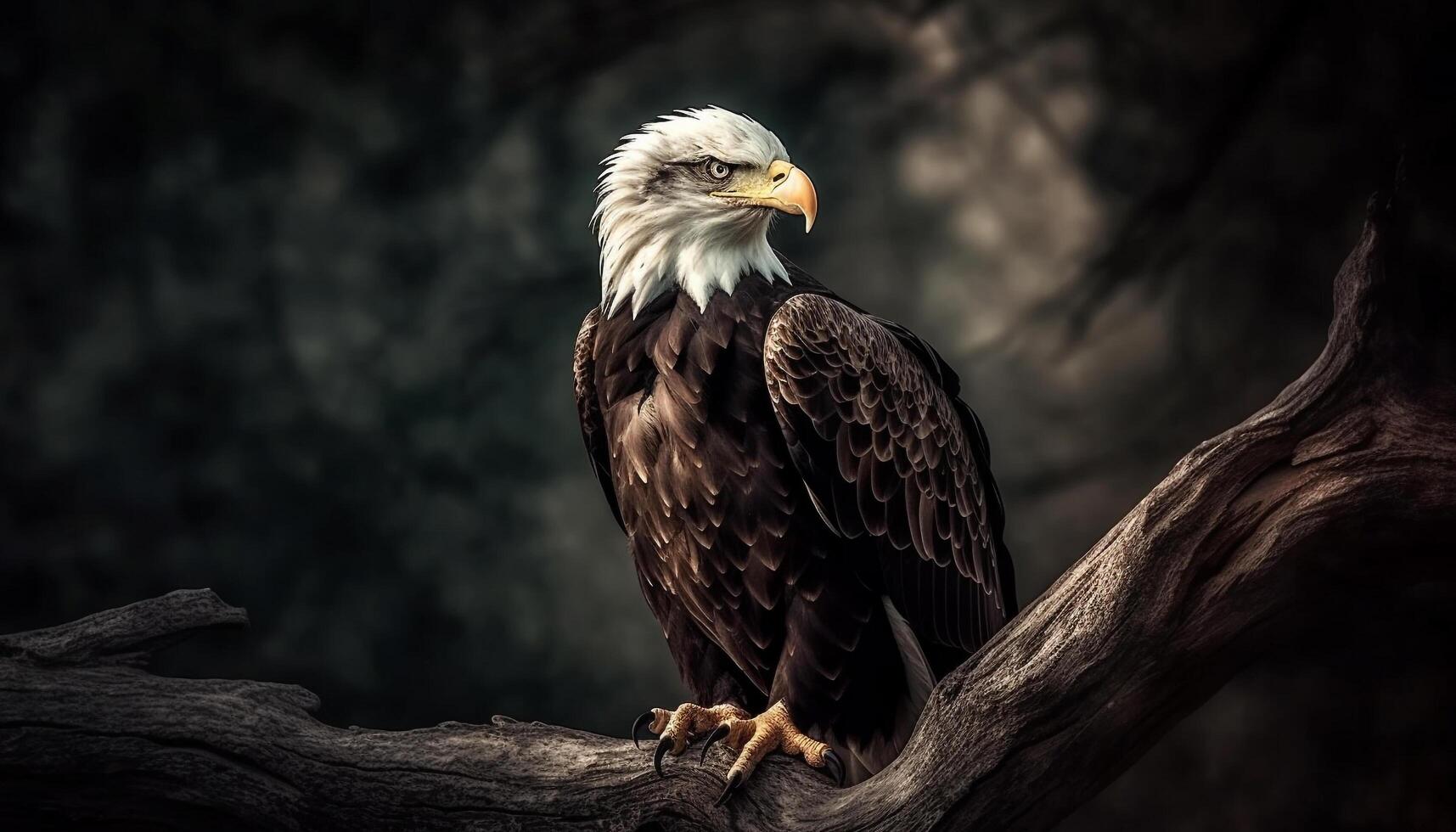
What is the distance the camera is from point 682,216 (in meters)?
3.72

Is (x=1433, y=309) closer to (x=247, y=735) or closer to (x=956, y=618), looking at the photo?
(x=956, y=618)

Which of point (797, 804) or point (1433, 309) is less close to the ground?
point (1433, 309)

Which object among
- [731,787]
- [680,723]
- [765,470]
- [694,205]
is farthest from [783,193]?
[731,787]

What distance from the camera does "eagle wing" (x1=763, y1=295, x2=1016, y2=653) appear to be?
11.5ft

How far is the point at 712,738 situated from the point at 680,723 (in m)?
0.10

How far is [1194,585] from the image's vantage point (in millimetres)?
2758

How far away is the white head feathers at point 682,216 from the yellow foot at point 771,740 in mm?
1156

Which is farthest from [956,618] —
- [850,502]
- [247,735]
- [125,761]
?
[125,761]

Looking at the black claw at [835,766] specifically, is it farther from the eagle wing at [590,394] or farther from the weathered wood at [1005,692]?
the eagle wing at [590,394]

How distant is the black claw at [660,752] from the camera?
3203 millimetres

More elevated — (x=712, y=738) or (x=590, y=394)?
(x=590, y=394)

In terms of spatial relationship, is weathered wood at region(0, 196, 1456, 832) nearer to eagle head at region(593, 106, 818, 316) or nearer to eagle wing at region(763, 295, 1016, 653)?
eagle wing at region(763, 295, 1016, 653)

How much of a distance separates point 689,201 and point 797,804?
170cm

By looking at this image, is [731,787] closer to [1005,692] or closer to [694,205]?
[1005,692]
